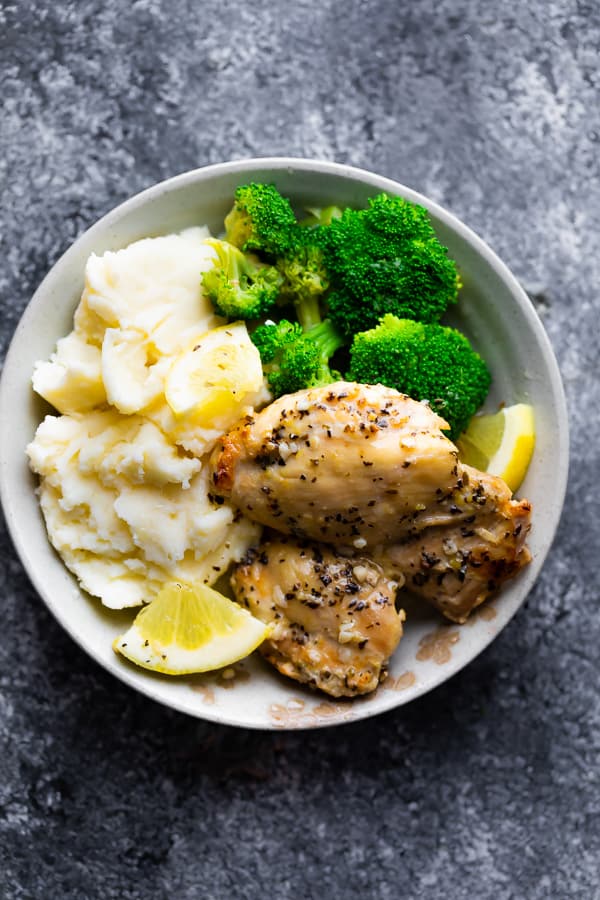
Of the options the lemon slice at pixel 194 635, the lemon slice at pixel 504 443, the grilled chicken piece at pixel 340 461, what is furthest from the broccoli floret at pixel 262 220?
the lemon slice at pixel 194 635

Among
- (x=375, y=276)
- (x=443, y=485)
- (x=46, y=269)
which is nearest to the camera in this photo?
(x=443, y=485)

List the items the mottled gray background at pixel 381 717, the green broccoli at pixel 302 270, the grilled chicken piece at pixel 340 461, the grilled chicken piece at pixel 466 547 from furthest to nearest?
the mottled gray background at pixel 381 717 → the green broccoli at pixel 302 270 → the grilled chicken piece at pixel 466 547 → the grilled chicken piece at pixel 340 461

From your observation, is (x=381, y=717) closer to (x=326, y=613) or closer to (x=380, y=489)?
(x=326, y=613)

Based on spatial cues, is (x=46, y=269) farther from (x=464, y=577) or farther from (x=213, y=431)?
(x=464, y=577)

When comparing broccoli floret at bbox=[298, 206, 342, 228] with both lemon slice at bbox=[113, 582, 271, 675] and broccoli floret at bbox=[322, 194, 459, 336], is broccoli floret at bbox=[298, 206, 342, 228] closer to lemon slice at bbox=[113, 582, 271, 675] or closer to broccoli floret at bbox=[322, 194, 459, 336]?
broccoli floret at bbox=[322, 194, 459, 336]

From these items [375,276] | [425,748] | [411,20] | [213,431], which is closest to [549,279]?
[375,276]

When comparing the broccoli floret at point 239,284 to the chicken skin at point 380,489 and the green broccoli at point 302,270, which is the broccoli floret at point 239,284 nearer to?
the green broccoli at point 302,270
